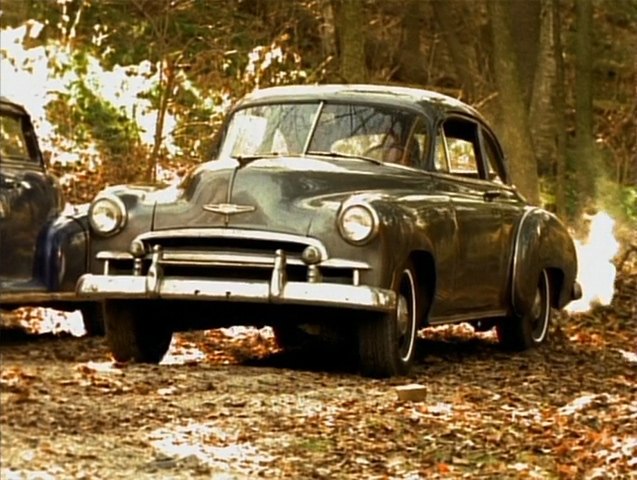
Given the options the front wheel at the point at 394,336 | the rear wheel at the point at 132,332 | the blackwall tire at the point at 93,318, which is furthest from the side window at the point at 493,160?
the blackwall tire at the point at 93,318

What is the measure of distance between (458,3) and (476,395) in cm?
66

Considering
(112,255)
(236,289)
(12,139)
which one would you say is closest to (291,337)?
(236,289)

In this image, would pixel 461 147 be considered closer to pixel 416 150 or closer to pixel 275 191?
pixel 416 150

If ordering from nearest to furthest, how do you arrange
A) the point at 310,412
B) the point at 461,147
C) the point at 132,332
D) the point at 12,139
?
1. the point at 12,139
2. the point at 132,332
3. the point at 310,412
4. the point at 461,147

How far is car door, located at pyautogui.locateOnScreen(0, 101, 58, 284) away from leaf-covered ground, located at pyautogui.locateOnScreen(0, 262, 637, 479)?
9 cm

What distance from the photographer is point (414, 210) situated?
2.96 metres

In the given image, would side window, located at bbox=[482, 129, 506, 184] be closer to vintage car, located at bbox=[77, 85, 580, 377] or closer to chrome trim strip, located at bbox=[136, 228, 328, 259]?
vintage car, located at bbox=[77, 85, 580, 377]

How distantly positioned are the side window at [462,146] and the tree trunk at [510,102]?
66mm

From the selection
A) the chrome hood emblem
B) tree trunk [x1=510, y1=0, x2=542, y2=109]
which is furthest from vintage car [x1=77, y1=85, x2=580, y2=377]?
tree trunk [x1=510, y1=0, x2=542, y2=109]

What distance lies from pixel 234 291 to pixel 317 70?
1.15 ft

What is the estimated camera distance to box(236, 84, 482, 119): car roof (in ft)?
8.46

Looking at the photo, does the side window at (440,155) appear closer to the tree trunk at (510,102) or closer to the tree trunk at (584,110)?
the tree trunk at (510,102)

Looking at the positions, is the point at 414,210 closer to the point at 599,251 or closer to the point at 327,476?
the point at 599,251

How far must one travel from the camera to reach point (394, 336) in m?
2.82
